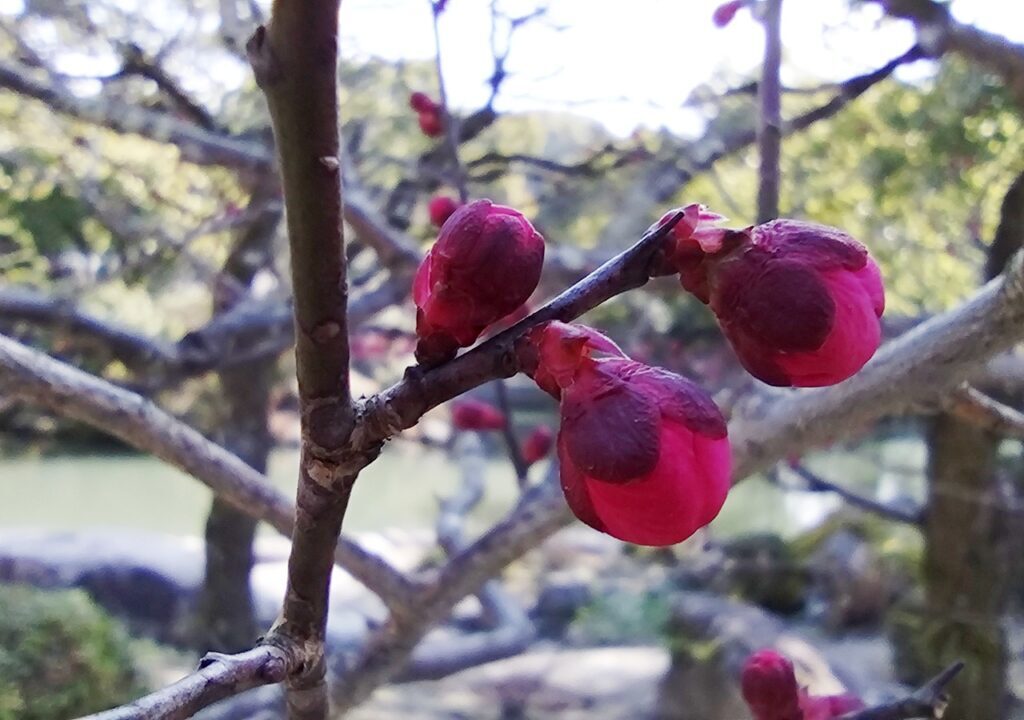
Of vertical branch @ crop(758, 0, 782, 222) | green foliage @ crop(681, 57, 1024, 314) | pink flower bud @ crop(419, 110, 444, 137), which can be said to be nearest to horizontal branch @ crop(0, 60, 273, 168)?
pink flower bud @ crop(419, 110, 444, 137)

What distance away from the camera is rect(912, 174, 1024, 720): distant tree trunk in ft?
7.07

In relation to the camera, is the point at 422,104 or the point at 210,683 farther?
the point at 422,104

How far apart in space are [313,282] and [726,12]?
4.65ft

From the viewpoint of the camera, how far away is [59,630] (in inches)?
80.7

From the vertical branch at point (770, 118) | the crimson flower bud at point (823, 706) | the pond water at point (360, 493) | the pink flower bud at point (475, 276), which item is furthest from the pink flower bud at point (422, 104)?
the pond water at point (360, 493)

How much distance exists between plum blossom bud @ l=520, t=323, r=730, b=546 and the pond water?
5.43 m

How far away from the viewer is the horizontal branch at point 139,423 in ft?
2.30

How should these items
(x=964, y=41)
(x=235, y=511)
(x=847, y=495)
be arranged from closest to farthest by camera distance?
(x=964, y=41), (x=847, y=495), (x=235, y=511)

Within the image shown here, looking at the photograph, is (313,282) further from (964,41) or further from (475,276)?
(964,41)

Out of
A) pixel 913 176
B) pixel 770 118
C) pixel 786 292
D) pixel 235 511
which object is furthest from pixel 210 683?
pixel 913 176

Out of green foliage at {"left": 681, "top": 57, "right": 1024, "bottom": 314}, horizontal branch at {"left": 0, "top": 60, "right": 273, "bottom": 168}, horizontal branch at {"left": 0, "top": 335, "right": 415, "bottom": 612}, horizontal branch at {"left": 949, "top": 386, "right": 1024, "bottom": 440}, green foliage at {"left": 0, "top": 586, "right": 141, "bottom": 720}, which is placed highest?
green foliage at {"left": 681, "top": 57, "right": 1024, "bottom": 314}

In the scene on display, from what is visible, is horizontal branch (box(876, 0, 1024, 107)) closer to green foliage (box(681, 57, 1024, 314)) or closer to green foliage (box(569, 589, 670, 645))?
green foliage (box(681, 57, 1024, 314))

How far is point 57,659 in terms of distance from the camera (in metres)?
1.99

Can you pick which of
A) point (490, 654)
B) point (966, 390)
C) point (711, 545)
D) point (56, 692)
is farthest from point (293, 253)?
point (711, 545)
